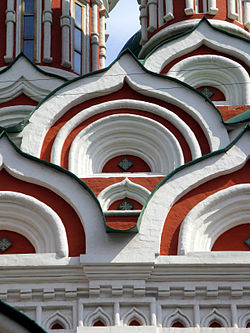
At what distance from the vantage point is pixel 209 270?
960 cm

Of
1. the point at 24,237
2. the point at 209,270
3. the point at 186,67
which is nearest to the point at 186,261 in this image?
the point at 209,270

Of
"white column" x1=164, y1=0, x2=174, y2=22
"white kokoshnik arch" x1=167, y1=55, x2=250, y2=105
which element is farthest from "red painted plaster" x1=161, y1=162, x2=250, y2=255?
"white column" x1=164, y1=0, x2=174, y2=22

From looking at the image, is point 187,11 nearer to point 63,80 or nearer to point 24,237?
point 63,80

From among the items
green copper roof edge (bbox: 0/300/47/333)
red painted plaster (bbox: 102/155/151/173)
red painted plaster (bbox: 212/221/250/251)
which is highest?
red painted plaster (bbox: 102/155/151/173)

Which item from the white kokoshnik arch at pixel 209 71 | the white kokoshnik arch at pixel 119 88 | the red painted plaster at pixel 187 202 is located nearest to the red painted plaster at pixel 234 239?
the red painted plaster at pixel 187 202

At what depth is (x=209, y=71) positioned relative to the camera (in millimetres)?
12688

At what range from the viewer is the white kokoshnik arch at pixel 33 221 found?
985 cm

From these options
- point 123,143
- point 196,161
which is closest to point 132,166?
point 123,143

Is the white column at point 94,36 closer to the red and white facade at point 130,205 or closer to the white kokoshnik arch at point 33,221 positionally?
the red and white facade at point 130,205

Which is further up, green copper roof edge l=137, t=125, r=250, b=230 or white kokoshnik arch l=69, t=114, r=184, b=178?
white kokoshnik arch l=69, t=114, r=184, b=178

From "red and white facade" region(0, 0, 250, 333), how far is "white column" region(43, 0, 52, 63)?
2.40 m

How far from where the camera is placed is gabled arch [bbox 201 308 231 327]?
31.0ft

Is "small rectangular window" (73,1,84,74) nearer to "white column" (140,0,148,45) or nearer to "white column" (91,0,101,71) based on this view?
"white column" (91,0,101,71)

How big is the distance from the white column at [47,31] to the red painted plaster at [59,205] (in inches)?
175
